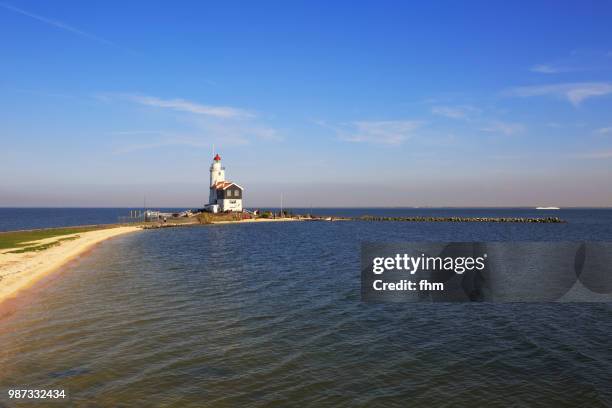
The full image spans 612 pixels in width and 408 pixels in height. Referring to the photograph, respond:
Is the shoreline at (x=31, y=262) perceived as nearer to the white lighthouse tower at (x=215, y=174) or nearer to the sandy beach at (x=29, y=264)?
the sandy beach at (x=29, y=264)

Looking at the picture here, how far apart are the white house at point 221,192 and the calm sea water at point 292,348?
272 ft

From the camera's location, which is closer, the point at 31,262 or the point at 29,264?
the point at 29,264

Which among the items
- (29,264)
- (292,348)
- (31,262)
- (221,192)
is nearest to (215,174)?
(221,192)

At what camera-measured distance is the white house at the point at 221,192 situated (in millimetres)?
107812

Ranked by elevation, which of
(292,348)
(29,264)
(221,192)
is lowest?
(292,348)

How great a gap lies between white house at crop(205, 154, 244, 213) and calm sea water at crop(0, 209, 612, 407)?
272 ft

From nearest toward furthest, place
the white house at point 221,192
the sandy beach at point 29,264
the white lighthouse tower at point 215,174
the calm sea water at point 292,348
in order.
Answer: the calm sea water at point 292,348 < the sandy beach at point 29,264 < the white house at point 221,192 < the white lighthouse tower at point 215,174

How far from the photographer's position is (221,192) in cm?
10831

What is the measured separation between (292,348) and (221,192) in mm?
96526

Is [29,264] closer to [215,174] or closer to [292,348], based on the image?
[292,348]

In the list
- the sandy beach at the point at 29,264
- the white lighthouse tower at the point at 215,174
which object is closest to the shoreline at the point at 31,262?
the sandy beach at the point at 29,264

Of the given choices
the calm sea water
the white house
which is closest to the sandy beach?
the calm sea water

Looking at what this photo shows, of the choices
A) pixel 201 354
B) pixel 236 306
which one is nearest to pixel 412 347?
pixel 201 354

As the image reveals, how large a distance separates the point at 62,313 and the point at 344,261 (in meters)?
23.6
